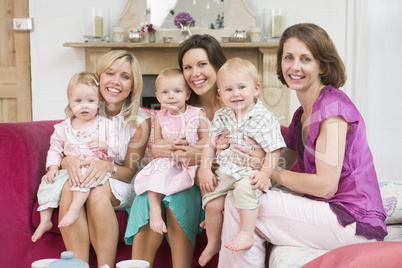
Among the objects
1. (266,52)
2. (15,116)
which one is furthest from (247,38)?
(15,116)

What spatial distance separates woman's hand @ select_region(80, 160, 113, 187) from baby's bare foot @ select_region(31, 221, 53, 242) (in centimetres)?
23

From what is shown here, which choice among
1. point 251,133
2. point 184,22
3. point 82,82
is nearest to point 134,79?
point 82,82

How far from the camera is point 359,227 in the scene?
1.52 m

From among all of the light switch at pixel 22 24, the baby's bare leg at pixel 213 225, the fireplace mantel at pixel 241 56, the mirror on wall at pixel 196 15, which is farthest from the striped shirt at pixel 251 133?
the light switch at pixel 22 24

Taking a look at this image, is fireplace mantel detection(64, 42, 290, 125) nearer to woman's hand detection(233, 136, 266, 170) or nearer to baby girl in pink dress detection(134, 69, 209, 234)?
baby girl in pink dress detection(134, 69, 209, 234)

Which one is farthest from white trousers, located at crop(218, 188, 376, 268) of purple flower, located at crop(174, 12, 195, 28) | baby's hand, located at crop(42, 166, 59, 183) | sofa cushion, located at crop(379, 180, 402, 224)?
purple flower, located at crop(174, 12, 195, 28)

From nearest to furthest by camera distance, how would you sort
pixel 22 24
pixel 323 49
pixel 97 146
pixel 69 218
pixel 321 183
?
pixel 321 183 → pixel 323 49 → pixel 69 218 → pixel 97 146 → pixel 22 24

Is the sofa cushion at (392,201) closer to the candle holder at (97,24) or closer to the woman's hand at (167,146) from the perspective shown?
the woman's hand at (167,146)

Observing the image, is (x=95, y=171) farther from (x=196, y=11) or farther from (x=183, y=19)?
(x=196, y=11)

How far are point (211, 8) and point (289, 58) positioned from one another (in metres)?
2.52

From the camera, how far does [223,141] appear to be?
5.98 feet

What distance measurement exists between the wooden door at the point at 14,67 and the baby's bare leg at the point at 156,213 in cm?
298

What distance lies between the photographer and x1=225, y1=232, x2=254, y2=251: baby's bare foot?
5.08ft

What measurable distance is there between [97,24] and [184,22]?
2.57 ft
